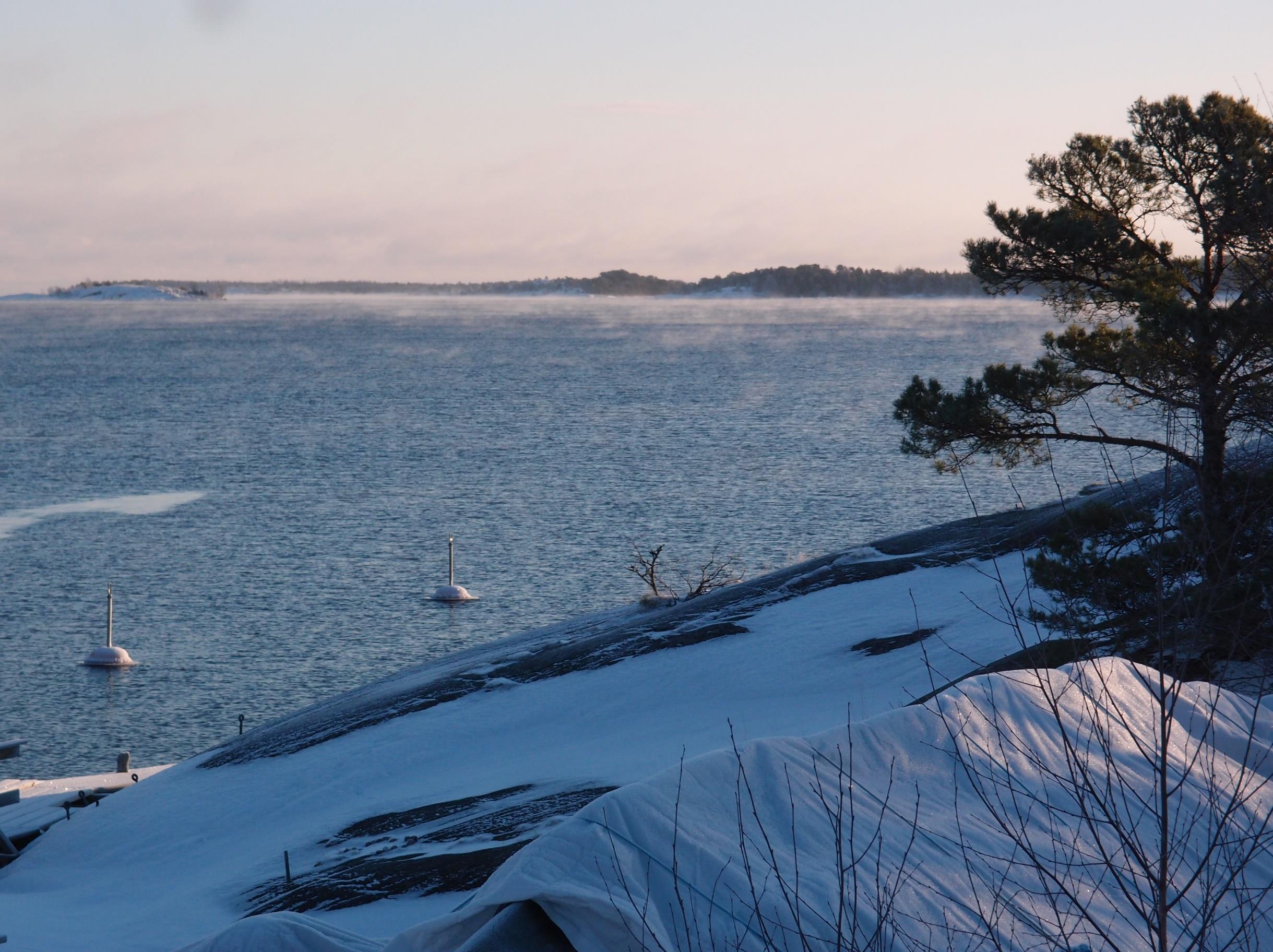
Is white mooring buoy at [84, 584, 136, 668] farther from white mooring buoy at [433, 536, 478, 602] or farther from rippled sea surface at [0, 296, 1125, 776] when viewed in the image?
white mooring buoy at [433, 536, 478, 602]

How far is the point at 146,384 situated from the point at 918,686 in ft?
348

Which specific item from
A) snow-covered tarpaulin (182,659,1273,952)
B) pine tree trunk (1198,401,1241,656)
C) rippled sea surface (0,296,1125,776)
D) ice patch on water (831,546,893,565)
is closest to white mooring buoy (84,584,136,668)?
rippled sea surface (0,296,1125,776)

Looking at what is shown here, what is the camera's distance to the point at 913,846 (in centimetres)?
782

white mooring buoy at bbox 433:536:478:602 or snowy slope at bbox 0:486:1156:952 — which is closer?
snowy slope at bbox 0:486:1156:952

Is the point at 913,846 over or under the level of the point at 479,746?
over

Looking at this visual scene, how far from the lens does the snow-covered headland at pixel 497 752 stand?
39.1ft

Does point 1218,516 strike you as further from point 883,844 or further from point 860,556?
point 860,556

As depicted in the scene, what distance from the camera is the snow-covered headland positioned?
39.1 ft

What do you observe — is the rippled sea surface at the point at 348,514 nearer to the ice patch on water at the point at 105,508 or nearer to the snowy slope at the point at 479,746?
the ice patch on water at the point at 105,508

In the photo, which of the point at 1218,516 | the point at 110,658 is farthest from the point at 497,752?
the point at 110,658

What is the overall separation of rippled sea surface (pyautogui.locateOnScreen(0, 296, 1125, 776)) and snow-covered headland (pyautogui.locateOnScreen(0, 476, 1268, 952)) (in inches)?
399

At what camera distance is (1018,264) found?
18.0 meters

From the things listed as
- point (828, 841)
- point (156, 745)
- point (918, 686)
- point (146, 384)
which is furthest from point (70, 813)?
point (146, 384)

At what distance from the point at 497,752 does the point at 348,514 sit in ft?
116
